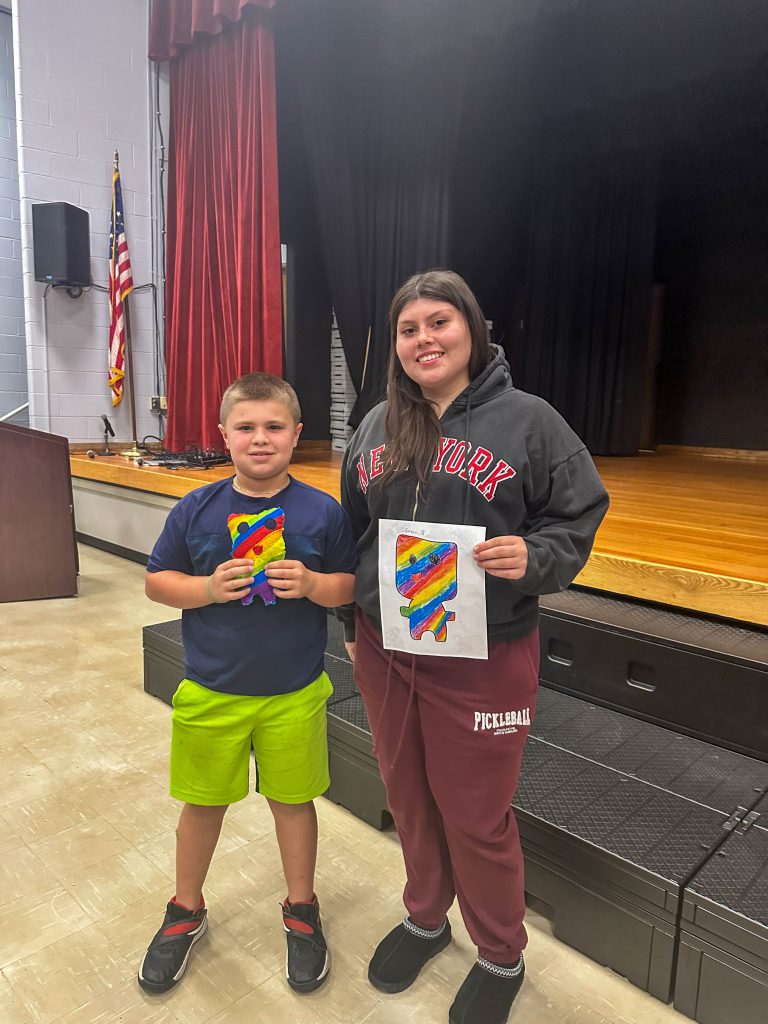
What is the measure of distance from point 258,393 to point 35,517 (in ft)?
8.98

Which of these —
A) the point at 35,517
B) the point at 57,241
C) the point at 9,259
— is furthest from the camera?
the point at 9,259

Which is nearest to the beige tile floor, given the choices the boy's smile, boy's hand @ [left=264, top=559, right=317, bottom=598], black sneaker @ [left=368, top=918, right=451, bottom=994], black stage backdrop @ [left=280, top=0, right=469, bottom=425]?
black sneaker @ [left=368, top=918, right=451, bottom=994]

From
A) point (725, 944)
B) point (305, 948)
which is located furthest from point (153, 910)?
point (725, 944)

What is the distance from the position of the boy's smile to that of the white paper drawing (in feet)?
0.70

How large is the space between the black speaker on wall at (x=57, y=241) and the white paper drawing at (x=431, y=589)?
463 centimetres

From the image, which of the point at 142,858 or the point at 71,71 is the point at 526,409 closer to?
the point at 142,858

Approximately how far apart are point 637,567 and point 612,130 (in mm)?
4352

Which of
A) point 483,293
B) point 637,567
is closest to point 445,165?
point 483,293

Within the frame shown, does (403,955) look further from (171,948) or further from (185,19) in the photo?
(185,19)

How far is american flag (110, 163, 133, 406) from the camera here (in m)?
4.98

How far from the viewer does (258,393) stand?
1062 mm

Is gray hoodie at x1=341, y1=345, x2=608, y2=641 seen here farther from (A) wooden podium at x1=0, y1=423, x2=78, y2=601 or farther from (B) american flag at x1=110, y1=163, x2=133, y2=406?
(B) american flag at x1=110, y1=163, x2=133, y2=406

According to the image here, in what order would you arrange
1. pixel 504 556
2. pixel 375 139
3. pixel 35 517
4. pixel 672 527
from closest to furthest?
pixel 504 556 < pixel 672 527 < pixel 35 517 < pixel 375 139

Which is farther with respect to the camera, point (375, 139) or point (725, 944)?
point (375, 139)
